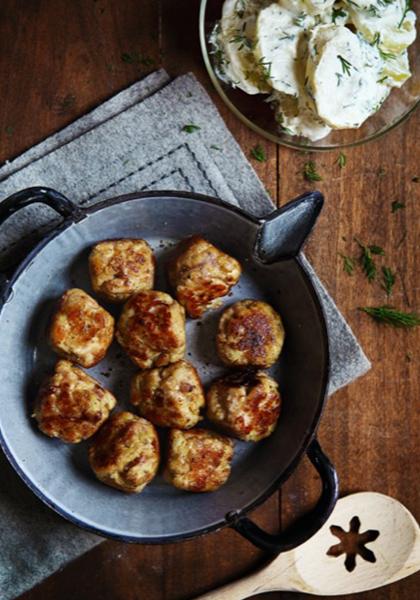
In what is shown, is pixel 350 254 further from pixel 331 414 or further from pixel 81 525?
pixel 81 525

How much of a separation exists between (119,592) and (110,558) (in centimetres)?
9

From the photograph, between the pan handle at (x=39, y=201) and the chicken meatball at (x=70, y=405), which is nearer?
the pan handle at (x=39, y=201)

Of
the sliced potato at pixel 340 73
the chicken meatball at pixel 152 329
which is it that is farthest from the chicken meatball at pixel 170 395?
the sliced potato at pixel 340 73

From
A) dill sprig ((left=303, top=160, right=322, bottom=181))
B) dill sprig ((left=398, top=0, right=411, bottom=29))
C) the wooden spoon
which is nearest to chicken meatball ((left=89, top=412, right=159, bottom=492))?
the wooden spoon

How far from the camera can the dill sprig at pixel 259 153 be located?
2.17 meters

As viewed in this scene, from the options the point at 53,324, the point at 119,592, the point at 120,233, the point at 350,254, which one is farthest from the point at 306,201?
the point at 119,592

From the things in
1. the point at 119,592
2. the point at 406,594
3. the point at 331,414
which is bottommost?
the point at 406,594

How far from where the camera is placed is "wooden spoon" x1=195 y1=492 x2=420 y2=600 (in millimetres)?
2182

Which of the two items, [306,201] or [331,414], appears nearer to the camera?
[306,201]

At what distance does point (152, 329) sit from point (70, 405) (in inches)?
10.6

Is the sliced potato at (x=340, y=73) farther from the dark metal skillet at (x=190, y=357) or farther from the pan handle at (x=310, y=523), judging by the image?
the pan handle at (x=310, y=523)

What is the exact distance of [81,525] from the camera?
196cm

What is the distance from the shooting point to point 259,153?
7.11 ft

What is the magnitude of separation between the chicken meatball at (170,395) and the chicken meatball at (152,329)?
33 millimetres
